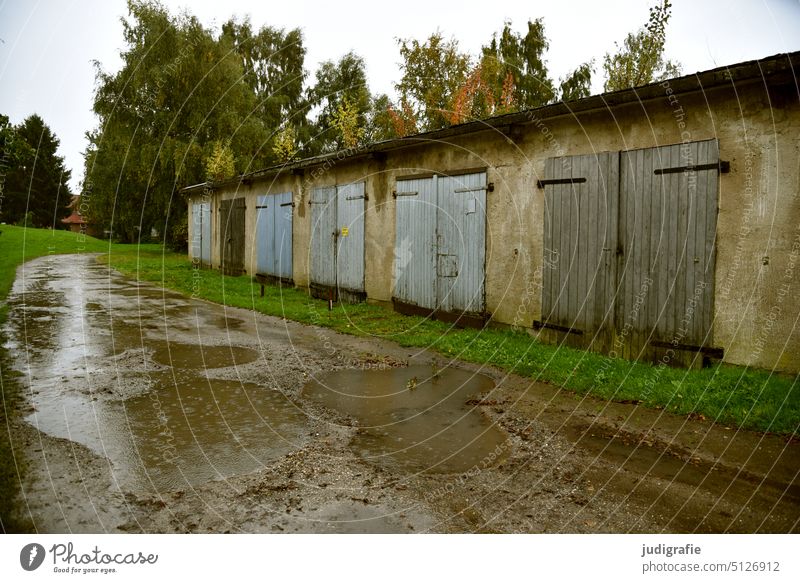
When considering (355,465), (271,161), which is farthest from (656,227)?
(271,161)

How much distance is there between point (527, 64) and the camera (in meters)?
→ 35.3

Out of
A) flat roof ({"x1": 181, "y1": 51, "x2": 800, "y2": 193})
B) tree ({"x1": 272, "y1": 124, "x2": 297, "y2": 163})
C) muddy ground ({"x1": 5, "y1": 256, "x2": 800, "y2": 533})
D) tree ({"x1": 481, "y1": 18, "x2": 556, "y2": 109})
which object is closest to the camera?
muddy ground ({"x1": 5, "y1": 256, "x2": 800, "y2": 533})

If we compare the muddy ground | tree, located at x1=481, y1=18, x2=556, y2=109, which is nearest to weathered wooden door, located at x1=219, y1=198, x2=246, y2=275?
the muddy ground

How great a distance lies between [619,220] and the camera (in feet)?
26.3

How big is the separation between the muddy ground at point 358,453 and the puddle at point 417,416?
3 cm

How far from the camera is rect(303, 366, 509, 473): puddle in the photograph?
15.4 ft

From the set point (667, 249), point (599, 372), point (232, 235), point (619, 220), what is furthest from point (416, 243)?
point (232, 235)

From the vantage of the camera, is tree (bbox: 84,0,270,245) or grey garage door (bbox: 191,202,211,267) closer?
grey garage door (bbox: 191,202,211,267)

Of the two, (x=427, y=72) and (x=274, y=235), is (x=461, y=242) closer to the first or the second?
(x=274, y=235)

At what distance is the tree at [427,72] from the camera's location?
92.7ft

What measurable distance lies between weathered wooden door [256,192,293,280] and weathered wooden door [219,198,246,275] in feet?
5.86

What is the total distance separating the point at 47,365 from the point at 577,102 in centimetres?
812

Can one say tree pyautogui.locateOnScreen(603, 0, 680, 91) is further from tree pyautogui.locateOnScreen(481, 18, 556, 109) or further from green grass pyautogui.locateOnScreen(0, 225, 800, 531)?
tree pyautogui.locateOnScreen(481, 18, 556, 109)
